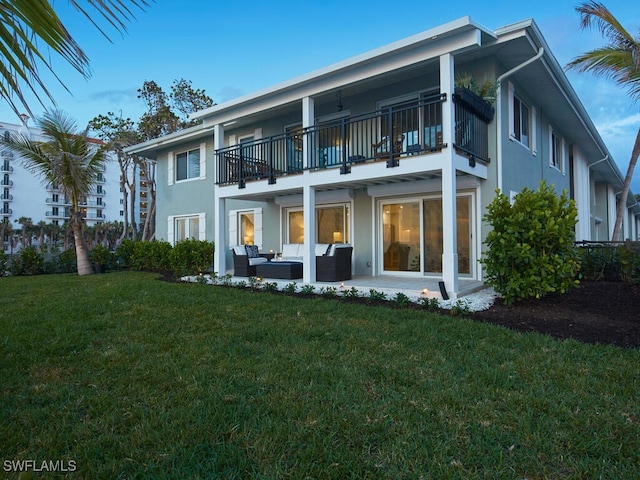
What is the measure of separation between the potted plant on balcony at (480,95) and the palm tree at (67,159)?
11408mm

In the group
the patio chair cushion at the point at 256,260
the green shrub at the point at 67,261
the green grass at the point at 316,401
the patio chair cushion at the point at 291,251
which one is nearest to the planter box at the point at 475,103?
the green grass at the point at 316,401

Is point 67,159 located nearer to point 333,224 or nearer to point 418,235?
point 333,224

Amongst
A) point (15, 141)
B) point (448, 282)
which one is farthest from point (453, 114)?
point (15, 141)

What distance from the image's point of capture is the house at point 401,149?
750cm

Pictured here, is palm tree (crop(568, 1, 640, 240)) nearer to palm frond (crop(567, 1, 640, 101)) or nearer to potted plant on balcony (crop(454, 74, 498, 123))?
palm frond (crop(567, 1, 640, 101))

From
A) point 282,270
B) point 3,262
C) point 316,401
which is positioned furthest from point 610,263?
point 3,262

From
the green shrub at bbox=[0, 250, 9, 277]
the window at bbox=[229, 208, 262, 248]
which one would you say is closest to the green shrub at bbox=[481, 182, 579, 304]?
the window at bbox=[229, 208, 262, 248]

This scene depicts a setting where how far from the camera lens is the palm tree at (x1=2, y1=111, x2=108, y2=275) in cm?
1252

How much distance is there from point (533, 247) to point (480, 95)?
12.0 ft

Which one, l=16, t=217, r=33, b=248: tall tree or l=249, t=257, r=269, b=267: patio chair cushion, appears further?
l=16, t=217, r=33, b=248: tall tree

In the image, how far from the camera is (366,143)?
31.2 feet

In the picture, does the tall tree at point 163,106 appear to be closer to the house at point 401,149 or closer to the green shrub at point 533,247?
the house at point 401,149

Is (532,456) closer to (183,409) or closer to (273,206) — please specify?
(183,409)

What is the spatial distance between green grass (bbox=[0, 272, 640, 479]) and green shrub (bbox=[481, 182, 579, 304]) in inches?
67.5
